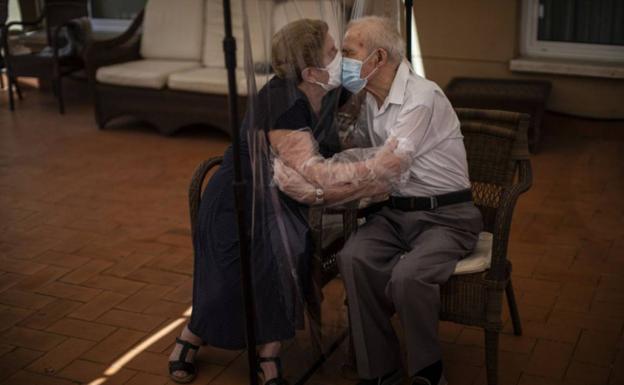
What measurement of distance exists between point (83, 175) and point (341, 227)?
2.78 meters

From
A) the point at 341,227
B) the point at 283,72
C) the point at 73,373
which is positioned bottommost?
the point at 73,373

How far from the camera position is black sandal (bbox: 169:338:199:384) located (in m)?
2.91

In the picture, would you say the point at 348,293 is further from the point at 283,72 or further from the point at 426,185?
the point at 283,72

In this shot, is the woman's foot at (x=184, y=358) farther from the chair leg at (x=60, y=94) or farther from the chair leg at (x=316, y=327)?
the chair leg at (x=60, y=94)

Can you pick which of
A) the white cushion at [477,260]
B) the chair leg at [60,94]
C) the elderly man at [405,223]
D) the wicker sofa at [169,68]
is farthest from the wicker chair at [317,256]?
the chair leg at [60,94]

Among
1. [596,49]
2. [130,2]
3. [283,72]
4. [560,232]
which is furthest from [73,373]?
[130,2]

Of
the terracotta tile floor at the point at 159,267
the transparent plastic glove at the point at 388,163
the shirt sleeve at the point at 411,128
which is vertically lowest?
the terracotta tile floor at the point at 159,267

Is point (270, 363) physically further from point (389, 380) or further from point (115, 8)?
point (115, 8)

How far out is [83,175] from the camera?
525 cm

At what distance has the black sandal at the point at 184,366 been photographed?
2912 mm

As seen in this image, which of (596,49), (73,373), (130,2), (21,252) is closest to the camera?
(73,373)

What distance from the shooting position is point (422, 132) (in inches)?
105

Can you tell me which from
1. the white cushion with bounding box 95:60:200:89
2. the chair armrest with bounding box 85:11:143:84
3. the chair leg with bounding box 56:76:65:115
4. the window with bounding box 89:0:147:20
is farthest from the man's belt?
the window with bounding box 89:0:147:20

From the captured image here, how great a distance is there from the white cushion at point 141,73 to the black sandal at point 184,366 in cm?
343
